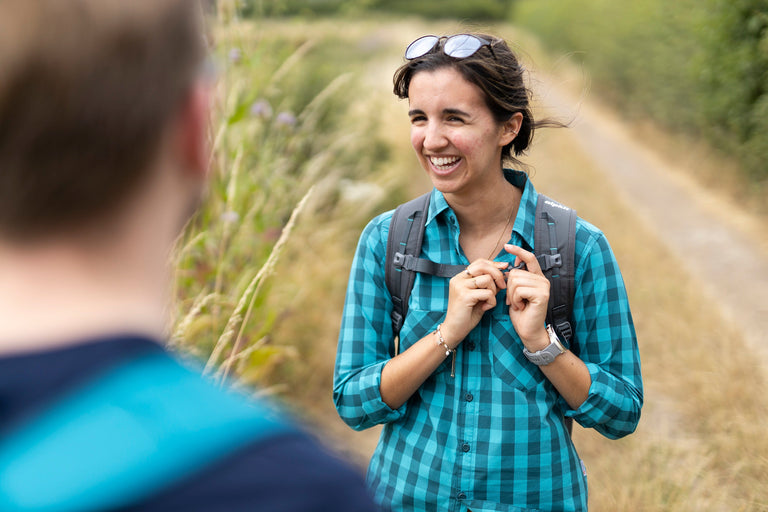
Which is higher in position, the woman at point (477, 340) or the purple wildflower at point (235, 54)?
the purple wildflower at point (235, 54)

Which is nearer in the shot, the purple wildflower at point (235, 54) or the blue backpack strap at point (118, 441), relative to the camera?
the blue backpack strap at point (118, 441)

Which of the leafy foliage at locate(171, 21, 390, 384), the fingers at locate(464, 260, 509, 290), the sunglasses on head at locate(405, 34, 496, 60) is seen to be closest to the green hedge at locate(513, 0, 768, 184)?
the sunglasses on head at locate(405, 34, 496, 60)

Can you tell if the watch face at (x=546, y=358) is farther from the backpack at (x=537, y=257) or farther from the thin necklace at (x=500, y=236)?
the thin necklace at (x=500, y=236)

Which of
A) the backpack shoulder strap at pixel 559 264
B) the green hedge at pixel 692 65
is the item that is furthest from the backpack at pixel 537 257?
the green hedge at pixel 692 65

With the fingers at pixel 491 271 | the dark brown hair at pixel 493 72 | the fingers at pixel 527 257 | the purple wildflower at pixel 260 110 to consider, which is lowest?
the fingers at pixel 491 271

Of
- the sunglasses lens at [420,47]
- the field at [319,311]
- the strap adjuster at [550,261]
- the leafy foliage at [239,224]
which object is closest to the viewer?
the strap adjuster at [550,261]

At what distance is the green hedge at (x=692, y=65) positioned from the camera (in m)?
7.10

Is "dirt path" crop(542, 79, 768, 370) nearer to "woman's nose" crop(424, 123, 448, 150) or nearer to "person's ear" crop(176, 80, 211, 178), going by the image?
"woman's nose" crop(424, 123, 448, 150)

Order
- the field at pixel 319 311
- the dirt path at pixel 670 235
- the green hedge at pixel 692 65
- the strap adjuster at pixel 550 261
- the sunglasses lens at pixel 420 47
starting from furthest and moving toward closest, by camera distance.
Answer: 1. the green hedge at pixel 692 65
2. the dirt path at pixel 670 235
3. the field at pixel 319 311
4. the sunglasses lens at pixel 420 47
5. the strap adjuster at pixel 550 261

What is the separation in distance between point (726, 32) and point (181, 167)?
7.97 metres

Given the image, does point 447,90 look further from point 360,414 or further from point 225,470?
point 225,470

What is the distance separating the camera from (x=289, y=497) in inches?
21.7

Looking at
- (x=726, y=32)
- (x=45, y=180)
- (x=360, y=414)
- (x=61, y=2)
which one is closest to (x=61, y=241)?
(x=45, y=180)

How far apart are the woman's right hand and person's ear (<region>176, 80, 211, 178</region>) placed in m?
1.01
